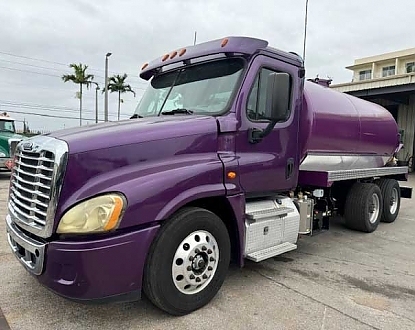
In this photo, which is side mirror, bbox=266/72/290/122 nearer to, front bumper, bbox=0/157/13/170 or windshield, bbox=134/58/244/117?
windshield, bbox=134/58/244/117

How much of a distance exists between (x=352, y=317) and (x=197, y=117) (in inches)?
89.2

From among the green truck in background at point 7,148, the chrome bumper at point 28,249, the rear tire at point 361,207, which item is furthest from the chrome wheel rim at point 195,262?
the green truck in background at point 7,148

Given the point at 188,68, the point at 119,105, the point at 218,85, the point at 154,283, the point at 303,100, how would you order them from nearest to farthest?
the point at 154,283 → the point at 218,85 → the point at 188,68 → the point at 303,100 → the point at 119,105

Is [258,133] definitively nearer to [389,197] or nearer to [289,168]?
[289,168]

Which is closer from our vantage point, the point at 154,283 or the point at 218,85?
the point at 154,283

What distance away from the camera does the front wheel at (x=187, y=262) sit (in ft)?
9.91

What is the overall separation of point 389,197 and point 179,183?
19.0 ft

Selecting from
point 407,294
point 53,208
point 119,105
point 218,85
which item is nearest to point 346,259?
point 407,294

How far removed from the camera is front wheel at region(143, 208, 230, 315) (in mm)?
3021

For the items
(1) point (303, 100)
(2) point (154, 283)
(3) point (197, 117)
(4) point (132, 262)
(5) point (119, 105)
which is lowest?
(2) point (154, 283)

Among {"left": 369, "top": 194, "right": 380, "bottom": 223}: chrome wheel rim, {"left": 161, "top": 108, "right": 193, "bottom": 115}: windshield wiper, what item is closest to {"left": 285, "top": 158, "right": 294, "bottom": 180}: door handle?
{"left": 161, "top": 108, "right": 193, "bottom": 115}: windshield wiper

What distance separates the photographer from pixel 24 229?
10.2ft

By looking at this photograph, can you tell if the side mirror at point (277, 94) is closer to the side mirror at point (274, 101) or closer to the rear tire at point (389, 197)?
the side mirror at point (274, 101)

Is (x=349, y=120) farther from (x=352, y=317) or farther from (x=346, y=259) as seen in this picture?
(x=352, y=317)
